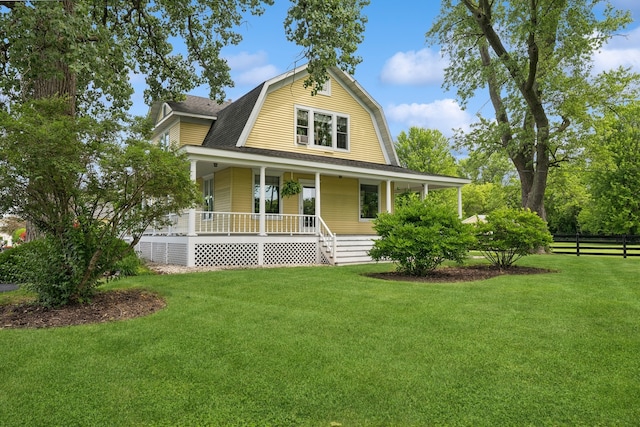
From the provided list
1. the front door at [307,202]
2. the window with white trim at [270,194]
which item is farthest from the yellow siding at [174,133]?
the front door at [307,202]

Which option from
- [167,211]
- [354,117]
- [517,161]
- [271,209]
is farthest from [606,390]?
[517,161]

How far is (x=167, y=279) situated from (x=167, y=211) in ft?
9.93

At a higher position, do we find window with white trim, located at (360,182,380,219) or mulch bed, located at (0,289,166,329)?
window with white trim, located at (360,182,380,219)

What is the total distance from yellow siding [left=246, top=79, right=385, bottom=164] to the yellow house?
0.14 feet

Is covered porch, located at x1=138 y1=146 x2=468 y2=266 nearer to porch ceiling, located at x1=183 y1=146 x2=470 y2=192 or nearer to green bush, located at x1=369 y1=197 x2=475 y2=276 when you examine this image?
porch ceiling, located at x1=183 y1=146 x2=470 y2=192

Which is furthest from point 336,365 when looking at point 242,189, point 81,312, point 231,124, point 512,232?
point 231,124

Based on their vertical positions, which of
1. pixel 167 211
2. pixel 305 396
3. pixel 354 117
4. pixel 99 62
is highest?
pixel 354 117

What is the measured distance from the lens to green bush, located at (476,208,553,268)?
11.2 meters

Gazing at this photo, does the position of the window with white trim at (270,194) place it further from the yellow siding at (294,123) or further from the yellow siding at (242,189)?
the yellow siding at (294,123)

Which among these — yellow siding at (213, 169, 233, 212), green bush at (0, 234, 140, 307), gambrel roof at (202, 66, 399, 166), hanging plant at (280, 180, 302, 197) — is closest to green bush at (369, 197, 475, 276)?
hanging plant at (280, 180, 302, 197)

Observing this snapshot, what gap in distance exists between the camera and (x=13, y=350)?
4191 millimetres

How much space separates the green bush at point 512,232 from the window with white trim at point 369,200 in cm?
744

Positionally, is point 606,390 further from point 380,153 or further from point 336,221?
point 380,153

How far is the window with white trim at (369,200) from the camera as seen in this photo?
18.6 m
